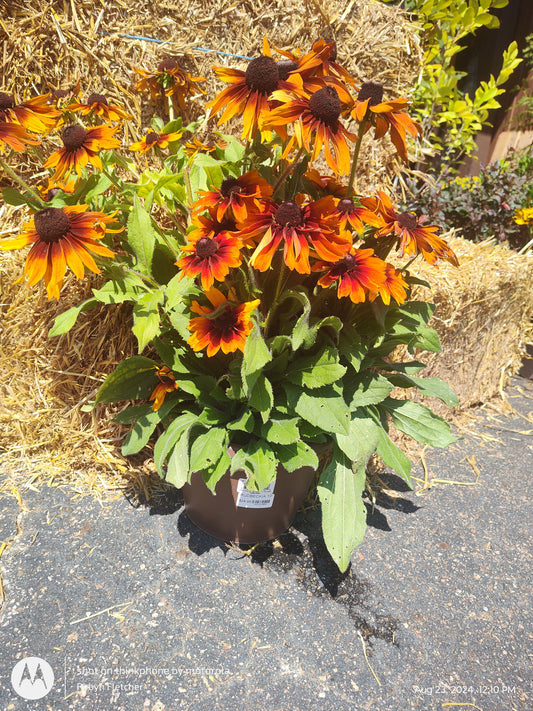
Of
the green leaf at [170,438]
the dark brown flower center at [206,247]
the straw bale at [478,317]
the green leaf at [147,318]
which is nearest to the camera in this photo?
the dark brown flower center at [206,247]

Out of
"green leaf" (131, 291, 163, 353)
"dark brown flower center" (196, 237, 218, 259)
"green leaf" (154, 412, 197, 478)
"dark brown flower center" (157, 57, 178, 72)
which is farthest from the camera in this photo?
"dark brown flower center" (157, 57, 178, 72)

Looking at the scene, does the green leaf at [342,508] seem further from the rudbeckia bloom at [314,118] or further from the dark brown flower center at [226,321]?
the rudbeckia bloom at [314,118]

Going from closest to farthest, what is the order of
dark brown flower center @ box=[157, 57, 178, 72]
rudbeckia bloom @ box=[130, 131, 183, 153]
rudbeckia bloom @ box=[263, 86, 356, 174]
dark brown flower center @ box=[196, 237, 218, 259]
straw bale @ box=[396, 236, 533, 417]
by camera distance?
rudbeckia bloom @ box=[263, 86, 356, 174]
dark brown flower center @ box=[196, 237, 218, 259]
rudbeckia bloom @ box=[130, 131, 183, 153]
dark brown flower center @ box=[157, 57, 178, 72]
straw bale @ box=[396, 236, 533, 417]

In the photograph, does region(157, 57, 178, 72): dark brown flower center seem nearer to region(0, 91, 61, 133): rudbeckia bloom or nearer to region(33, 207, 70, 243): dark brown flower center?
region(0, 91, 61, 133): rudbeckia bloom

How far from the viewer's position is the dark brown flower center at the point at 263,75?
962 mm

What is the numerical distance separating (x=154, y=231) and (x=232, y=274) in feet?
0.99

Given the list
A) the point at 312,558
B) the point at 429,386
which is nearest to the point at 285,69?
the point at 429,386

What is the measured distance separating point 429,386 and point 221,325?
0.87m

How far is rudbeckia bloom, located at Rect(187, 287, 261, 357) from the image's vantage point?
1047 mm

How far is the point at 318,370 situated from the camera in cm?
117

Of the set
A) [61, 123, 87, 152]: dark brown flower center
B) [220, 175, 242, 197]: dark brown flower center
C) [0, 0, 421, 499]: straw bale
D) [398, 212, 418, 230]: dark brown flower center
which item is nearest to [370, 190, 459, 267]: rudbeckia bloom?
[398, 212, 418, 230]: dark brown flower center

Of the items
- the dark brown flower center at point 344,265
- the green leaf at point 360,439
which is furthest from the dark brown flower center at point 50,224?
the green leaf at point 360,439

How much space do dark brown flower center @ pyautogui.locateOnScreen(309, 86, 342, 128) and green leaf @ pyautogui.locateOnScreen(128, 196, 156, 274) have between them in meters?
Result: 0.57

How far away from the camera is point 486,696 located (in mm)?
1167
